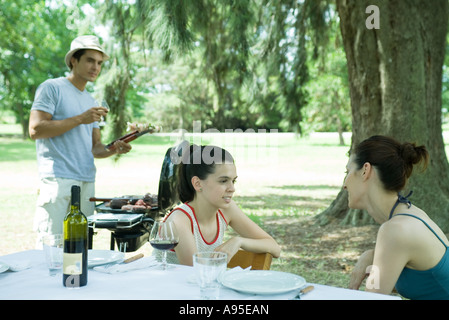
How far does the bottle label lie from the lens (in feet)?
4.67

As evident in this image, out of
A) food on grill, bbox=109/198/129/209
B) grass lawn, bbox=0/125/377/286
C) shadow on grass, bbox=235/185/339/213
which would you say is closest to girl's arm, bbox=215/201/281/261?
food on grill, bbox=109/198/129/209

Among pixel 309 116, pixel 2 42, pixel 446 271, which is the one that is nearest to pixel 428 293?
pixel 446 271

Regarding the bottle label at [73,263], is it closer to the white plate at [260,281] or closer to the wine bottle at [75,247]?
the wine bottle at [75,247]

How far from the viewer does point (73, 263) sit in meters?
1.44

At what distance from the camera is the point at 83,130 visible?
3.20 m

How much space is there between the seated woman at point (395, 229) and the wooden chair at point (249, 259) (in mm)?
400

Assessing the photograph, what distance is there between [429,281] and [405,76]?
3736 millimetres

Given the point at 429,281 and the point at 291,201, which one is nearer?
the point at 429,281

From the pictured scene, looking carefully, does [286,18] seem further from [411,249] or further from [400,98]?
[411,249]

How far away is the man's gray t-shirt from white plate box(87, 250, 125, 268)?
1336 mm
